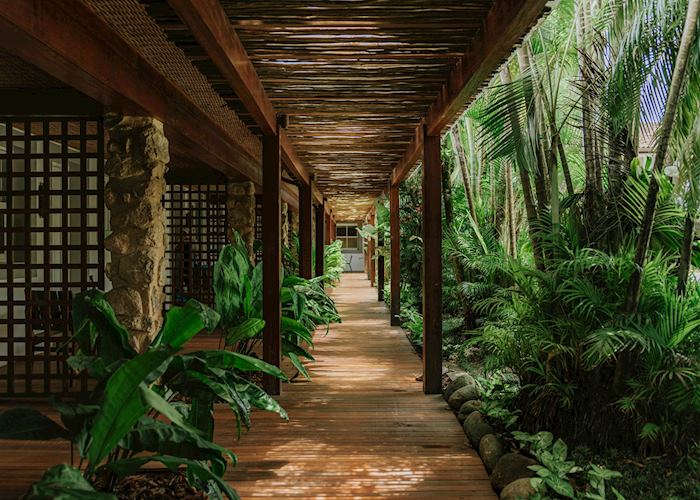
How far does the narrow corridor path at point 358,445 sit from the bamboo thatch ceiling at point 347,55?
2380 mm

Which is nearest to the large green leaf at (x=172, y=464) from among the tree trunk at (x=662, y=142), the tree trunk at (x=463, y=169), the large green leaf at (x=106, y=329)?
the large green leaf at (x=106, y=329)

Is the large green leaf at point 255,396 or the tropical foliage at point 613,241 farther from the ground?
the tropical foliage at point 613,241

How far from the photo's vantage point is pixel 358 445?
147 inches

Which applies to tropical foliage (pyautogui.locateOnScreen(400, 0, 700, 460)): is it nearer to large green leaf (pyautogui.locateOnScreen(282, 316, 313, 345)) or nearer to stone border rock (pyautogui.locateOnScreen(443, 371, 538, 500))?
stone border rock (pyautogui.locateOnScreen(443, 371, 538, 500))

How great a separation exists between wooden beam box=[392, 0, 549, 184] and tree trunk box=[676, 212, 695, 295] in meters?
1.40

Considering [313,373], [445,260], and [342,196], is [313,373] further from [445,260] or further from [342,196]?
[342,196]

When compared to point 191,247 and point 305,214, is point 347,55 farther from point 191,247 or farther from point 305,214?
point 191,247

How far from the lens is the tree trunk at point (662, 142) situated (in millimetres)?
2902

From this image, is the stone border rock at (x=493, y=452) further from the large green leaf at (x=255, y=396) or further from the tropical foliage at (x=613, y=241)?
the large green leaf at (x=255, y=396)

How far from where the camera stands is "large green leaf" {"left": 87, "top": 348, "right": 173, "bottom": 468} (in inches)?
75.5

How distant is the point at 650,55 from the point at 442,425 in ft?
8.79

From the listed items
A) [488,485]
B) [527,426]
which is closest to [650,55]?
[527,426]

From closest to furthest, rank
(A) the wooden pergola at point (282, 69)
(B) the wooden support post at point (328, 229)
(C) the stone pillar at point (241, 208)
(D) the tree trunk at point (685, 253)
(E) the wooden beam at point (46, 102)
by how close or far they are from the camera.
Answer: (A) the wooden pergola at point (282, 69), (D) the tree trunk at point (685, 253), (E) the wooden beam at point (46, 102), (C) the stone pillar at point (241, 208), (B) the wooden support post at point (328, 229)

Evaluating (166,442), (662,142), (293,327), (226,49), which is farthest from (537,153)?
(166,442)
